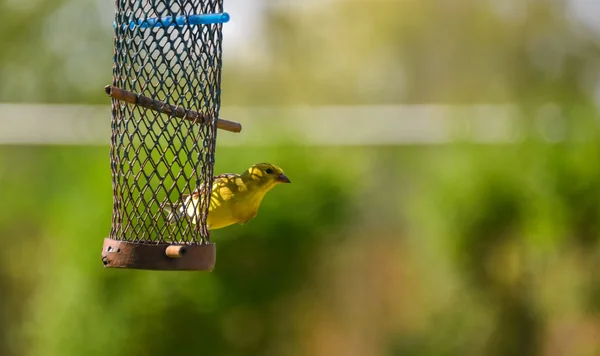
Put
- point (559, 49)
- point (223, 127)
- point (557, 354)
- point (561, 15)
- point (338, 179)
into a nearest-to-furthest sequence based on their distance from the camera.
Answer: point (223, 127)
point (338, 179)
point (557, 354)
point (559, 49)
point (561, 15)

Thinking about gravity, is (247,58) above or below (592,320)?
above

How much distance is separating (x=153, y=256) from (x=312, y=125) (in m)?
6.36

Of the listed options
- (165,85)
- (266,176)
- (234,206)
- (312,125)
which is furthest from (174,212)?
(312,125)

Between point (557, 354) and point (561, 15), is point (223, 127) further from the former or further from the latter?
point (561, 15)

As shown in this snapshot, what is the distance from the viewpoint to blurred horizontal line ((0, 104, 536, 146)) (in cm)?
865

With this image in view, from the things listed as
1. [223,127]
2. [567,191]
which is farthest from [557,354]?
[223,127]

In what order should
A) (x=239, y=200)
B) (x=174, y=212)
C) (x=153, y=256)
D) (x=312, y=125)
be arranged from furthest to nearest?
1. (x=312, y=125)
2. (x=239, y=200)
3. (x=174, y=212)
4. (x=153, y=256)

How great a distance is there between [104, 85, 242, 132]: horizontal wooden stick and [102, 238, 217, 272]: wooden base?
511mm

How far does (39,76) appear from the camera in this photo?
1530 centimetres

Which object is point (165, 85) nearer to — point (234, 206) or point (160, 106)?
point (160, 106)

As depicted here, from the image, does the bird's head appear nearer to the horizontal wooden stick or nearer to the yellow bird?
the yellow bird

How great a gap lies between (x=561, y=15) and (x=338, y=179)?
9.20 m

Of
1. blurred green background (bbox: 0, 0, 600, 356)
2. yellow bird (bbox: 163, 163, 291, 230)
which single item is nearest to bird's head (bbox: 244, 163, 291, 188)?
yellow bird (bbox: 163, 163, 291, 230)

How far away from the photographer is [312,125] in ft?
32.1
